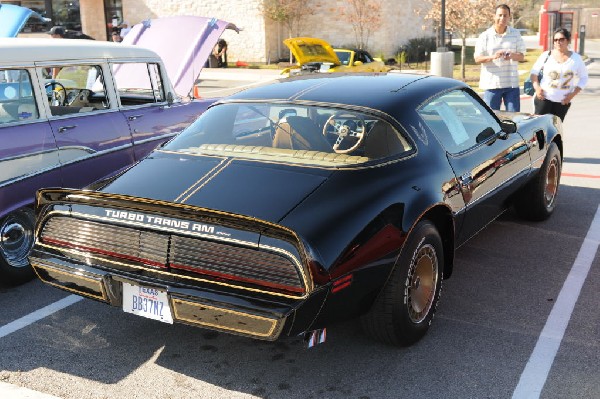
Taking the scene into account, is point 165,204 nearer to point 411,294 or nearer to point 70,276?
point 70,276

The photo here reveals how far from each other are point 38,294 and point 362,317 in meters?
2.55

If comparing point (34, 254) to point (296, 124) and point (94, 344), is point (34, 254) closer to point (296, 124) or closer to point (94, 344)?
point (94, 344)

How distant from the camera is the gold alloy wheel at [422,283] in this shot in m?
4.10

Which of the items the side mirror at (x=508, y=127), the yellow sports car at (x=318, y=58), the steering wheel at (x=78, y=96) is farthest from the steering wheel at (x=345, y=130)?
the yellow sports car at (x=318, y=58)

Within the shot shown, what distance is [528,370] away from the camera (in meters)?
3.90

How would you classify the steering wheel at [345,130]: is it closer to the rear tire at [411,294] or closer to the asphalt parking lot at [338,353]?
the rear tire at [411,294]

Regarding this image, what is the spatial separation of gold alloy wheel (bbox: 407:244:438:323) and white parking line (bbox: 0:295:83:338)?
2.40 m

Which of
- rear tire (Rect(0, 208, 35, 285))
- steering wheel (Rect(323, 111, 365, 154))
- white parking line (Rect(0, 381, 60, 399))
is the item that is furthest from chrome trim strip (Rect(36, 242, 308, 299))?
rear tire (Rect(0, 208, 35, 285))

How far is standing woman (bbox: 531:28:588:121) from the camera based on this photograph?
8.55 m

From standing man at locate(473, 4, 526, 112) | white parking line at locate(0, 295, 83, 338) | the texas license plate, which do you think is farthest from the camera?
standing man at locate(473, 4, 526, 112)

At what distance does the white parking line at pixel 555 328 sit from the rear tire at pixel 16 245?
3563mm

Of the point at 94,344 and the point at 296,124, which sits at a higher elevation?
the point at 296,124

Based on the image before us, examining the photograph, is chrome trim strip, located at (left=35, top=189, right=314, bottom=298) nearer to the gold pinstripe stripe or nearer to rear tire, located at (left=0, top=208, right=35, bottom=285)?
the gold pinstripe stripe

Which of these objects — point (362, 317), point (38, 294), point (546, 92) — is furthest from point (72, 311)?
point (546, 92)
